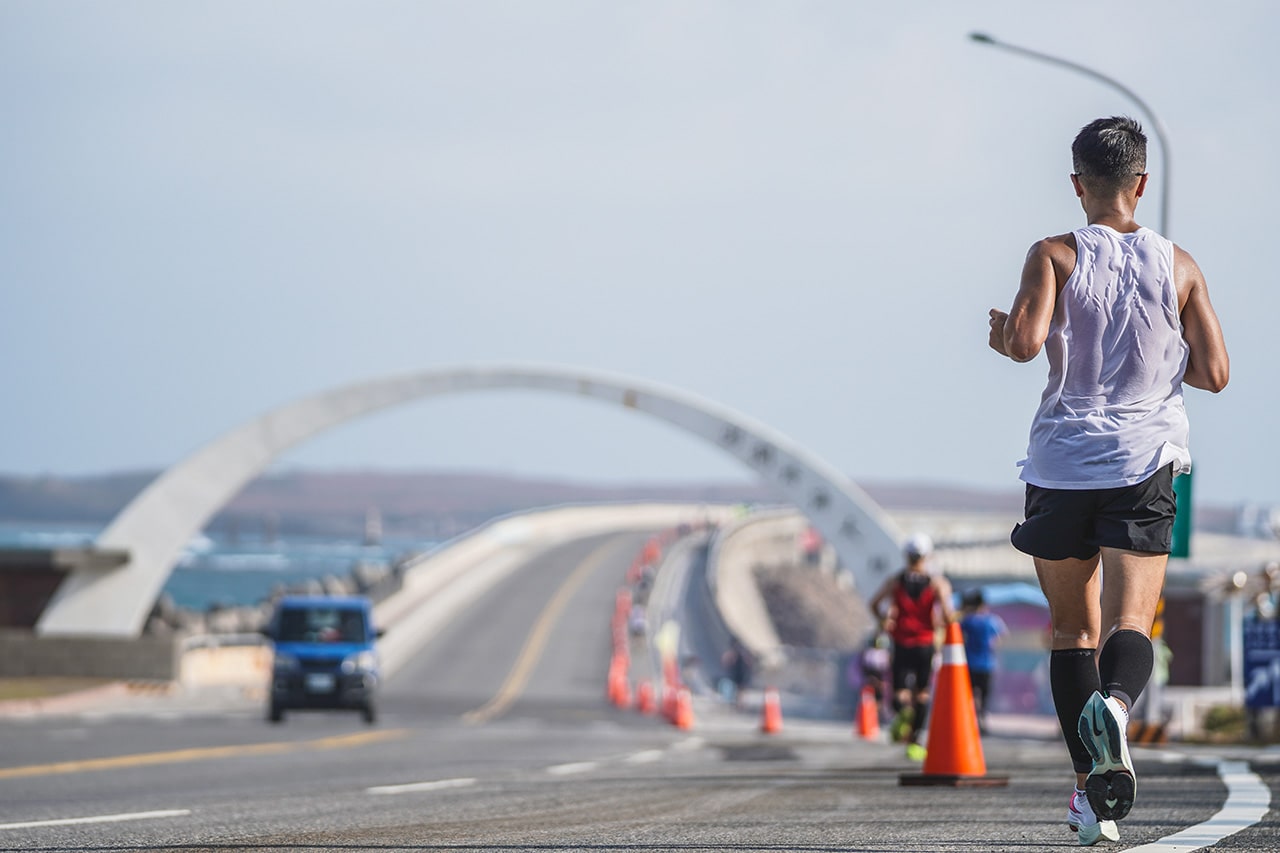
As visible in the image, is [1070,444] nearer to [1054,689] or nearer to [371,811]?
[1054,689]

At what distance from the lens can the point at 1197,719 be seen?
22.4 meters

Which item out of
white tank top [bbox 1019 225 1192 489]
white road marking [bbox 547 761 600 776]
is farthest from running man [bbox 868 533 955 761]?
white tank top [bbox 1019 225 1192 489]

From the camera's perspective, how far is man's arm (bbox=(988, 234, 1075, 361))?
559 centimetres

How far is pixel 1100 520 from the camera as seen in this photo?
554 centimetres

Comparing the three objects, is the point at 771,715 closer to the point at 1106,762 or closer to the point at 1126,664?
the point at 1126,664

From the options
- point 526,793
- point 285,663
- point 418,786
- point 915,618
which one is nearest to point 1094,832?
point 526,793

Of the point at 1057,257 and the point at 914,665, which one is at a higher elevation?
the point at 1057,257

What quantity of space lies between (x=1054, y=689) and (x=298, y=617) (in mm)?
25021

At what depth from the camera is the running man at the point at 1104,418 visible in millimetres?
5492

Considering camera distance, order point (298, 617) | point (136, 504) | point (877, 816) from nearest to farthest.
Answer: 1. point (877, 816)
2. point (298, 617)
3. point (136, 504)

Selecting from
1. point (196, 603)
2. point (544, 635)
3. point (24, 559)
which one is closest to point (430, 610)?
point (544, 635)

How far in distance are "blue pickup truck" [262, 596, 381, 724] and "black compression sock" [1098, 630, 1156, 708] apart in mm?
23878

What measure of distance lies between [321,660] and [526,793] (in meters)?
19.1

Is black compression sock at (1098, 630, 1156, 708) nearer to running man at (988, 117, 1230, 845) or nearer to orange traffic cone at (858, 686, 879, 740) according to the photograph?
running man at (988, 117, 1230, 845)
